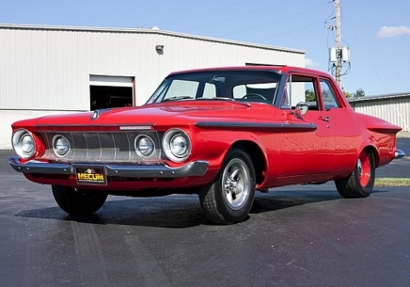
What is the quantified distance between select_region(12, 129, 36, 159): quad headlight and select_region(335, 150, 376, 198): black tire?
14.0 feet

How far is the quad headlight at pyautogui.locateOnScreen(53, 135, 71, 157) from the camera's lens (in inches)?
244

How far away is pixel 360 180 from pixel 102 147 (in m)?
4.23

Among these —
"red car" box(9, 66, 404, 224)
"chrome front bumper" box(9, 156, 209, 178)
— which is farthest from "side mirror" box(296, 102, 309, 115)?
"chrome front bumper" box(9, 156, 209, 178)

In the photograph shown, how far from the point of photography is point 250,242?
5.16 metres

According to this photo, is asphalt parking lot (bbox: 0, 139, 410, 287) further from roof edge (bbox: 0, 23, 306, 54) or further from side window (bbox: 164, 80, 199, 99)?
roof edge (bbox: 0, 23, 306, 54)

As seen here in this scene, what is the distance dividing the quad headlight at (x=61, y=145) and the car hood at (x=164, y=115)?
16 cm

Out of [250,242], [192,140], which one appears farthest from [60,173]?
[250,242]

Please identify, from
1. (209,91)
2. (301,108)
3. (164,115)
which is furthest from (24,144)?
(301,108)

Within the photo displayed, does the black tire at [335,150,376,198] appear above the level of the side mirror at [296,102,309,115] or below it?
below

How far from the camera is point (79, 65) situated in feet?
92.7

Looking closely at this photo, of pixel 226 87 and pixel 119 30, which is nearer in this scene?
pixel 226 87

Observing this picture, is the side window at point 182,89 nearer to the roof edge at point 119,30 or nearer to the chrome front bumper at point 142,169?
the chrome front bumper at point 142,169

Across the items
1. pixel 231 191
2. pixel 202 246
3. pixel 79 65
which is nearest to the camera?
pixel 202 246

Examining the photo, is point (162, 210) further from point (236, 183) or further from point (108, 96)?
point (108, 96)
